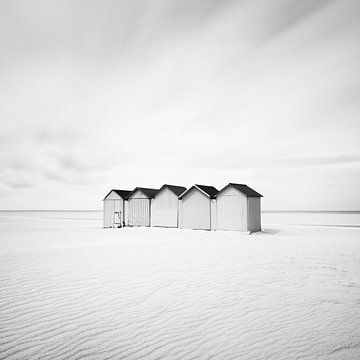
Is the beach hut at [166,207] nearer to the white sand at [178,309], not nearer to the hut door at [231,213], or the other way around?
the hut door at [231,213]

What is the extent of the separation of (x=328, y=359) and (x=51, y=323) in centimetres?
495

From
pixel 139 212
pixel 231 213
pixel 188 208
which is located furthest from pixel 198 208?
pixel 139 212

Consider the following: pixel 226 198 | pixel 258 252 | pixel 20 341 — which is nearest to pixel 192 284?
pixel 20 341

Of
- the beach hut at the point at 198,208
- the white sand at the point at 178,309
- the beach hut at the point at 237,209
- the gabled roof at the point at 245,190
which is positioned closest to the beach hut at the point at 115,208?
the beach hut at the point at 198,208

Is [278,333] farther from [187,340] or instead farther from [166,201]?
[166,201]

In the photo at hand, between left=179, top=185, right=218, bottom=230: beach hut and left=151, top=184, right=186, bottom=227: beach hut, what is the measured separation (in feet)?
2.55

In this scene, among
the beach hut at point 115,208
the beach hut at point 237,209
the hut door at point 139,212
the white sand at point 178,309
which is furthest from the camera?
the beach hut at point 115,208

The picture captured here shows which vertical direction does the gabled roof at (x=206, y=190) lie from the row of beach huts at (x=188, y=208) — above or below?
above

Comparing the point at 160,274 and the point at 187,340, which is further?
the point at 160,274

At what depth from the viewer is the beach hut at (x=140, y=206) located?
30.7 m

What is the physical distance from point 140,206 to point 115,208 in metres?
3.74

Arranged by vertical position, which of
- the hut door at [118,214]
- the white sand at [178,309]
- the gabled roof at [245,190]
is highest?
the gabled roof at [245,190]

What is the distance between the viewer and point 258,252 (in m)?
13.4

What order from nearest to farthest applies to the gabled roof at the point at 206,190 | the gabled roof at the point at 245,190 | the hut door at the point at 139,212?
the gabled roof at the point at 245,190
the gabled roof at the point at 206,190
the hut door at the point at 139,212
